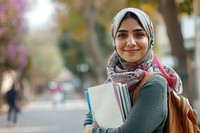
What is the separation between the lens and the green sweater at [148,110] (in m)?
2.46

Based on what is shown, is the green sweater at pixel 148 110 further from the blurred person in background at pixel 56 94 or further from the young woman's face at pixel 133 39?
the blurred person in background at pixel 56 94

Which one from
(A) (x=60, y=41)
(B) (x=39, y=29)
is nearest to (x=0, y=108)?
(A) (x=60, y=41)

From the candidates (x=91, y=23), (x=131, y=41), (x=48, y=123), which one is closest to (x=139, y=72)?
(x=131, y=41)

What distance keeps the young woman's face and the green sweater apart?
0.24 m

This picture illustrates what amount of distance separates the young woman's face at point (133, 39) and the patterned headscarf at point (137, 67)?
2 centimetres

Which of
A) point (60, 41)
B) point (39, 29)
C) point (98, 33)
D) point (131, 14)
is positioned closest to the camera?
point (131, 14)

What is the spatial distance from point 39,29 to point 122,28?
66.1m

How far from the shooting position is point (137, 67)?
2.66 meters

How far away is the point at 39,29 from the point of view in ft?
223

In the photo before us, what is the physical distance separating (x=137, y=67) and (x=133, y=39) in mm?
156

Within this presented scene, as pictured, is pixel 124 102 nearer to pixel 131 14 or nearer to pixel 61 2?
pixel 131 14

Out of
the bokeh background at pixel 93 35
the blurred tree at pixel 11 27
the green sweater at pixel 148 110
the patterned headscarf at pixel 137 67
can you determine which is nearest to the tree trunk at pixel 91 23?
Answer: the bokeh background at pixel 93 35

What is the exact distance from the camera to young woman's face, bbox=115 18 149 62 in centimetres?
266

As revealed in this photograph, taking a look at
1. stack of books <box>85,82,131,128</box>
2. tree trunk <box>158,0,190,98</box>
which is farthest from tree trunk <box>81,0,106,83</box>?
stack of books <box>85,82,131,128</box>
